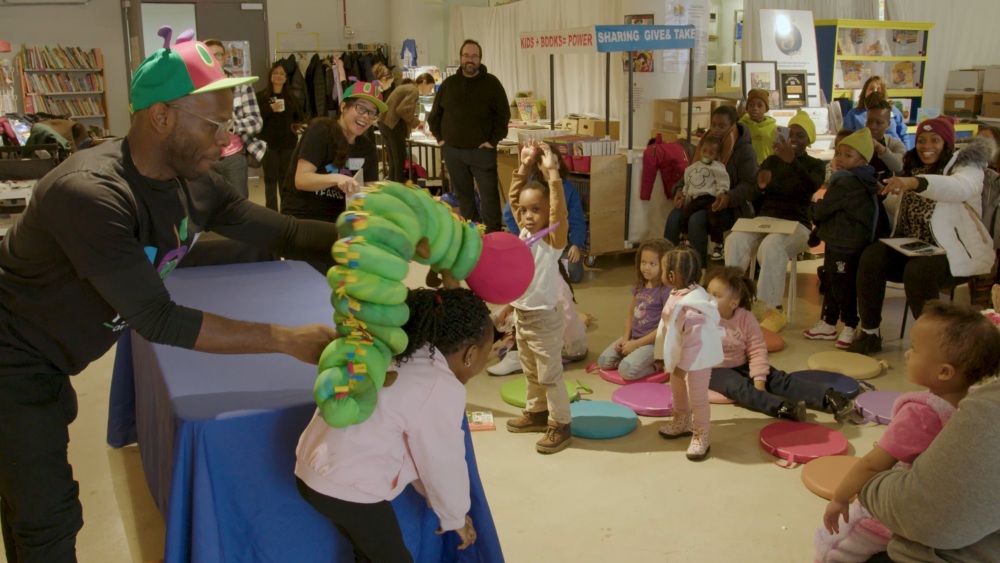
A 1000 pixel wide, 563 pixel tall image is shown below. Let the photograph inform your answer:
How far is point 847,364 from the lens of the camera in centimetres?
443

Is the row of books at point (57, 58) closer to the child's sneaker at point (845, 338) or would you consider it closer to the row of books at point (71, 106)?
the row of books at point (71, 106)

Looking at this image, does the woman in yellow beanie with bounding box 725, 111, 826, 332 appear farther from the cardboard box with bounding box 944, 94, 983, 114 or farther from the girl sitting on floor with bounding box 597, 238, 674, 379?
the cardboard box with bounding box 944, 94, 983, 114

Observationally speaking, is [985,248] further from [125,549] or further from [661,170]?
[125,549]

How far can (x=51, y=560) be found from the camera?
6.57ft

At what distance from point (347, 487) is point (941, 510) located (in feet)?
4.14

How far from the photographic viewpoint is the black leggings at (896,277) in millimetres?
4508

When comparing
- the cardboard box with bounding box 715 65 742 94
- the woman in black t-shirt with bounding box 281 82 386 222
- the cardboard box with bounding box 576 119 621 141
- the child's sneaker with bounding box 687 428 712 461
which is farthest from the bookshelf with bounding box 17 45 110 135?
the child's sneaker with bounding box 687 428 712 461

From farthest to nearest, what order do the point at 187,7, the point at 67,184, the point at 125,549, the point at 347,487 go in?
the point at 187,7 < the point at 125,549 < the point at 347,487 < the point at 67,184

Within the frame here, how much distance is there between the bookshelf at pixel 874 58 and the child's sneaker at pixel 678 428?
23.4 ft

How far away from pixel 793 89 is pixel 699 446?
21.5 ft

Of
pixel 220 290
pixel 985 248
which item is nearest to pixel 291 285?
pixel 220 290

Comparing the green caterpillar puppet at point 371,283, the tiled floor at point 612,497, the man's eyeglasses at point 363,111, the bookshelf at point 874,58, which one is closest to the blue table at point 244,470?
the green caterpillar puppet at point 371,283

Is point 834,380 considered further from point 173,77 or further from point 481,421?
point 173,77

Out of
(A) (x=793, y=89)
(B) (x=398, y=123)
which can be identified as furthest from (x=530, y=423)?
(A) (x=793, y=89)
